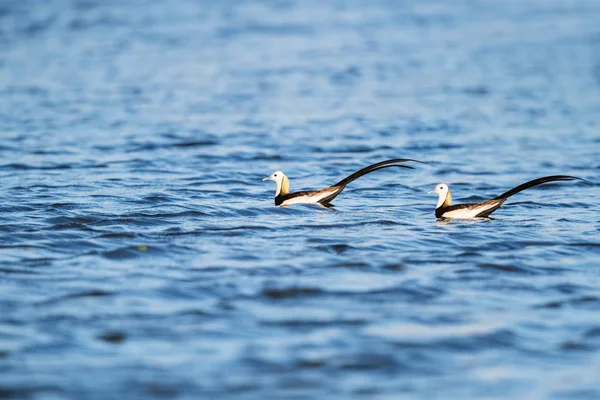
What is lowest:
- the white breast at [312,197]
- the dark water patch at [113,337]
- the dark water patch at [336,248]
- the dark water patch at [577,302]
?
the dark water patch at [577,302]

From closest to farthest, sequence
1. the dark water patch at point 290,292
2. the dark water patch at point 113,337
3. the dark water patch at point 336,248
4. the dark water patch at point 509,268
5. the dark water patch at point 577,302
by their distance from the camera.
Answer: the dark water patch at point 113,337 → the dark water patch at point 577,302 → the dark water patch at point 290,292 → the dark water patch at point 509,268 → the dark water patch at point 336,248

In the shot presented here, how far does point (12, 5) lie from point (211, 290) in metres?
41.8

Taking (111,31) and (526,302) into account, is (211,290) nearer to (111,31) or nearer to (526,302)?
(526,302)

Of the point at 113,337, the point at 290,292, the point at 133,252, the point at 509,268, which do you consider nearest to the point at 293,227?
the point at 133,252

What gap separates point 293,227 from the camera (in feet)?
50.8

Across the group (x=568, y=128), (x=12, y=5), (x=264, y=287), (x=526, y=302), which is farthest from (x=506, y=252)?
(x=12, y=5)

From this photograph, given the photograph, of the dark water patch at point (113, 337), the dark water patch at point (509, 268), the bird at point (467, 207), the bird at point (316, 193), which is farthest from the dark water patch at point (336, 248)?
the dark water patch at point (113, 337)

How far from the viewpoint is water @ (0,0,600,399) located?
9.81 meters

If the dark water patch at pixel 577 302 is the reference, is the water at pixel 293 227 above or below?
above

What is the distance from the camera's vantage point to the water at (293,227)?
9812 millimetres

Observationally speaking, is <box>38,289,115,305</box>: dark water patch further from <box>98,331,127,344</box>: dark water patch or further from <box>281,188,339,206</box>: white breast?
<box>281,188,339,206</box>: white breast

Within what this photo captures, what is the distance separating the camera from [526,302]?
1182cm

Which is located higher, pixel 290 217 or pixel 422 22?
pixel 422 22

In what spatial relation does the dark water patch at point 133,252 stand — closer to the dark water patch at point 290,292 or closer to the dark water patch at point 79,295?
the dark water patch at point 79,295
